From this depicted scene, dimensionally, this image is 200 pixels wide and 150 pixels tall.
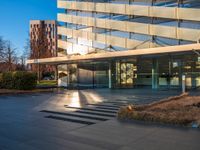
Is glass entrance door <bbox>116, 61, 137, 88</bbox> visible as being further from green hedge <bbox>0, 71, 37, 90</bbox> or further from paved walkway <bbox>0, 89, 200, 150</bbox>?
paved walkway <bbox>0, 89, 200, 150</bbox>

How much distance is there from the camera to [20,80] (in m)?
25.9

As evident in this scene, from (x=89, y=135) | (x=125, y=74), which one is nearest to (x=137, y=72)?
(x=125, y=74)

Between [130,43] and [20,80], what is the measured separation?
39.8 ft

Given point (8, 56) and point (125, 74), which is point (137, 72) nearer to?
point (125, 74)

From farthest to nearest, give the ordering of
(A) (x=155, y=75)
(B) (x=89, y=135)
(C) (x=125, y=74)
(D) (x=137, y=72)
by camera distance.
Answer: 1. (C) (x=125, y=74)
2. (D) (x=137, y=72)
3. (A) (x=155, y=75)
4. (B) (x=89, y=135)

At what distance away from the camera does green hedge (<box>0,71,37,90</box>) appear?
1019 inches

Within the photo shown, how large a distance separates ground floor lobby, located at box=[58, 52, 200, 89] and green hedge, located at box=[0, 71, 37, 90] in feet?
31.1

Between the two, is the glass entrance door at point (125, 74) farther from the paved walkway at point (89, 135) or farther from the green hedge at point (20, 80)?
the paved walkway at point (89, 135)

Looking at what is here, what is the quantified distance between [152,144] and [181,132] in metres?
1.62

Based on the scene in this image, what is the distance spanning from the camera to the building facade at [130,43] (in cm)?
2506

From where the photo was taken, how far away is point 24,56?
66000 mm

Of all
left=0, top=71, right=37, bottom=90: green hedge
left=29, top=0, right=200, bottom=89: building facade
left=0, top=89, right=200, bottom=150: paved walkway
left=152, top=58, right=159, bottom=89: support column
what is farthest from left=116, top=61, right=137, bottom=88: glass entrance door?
left=0, top=89, right=200, bottom=150: paved walkway

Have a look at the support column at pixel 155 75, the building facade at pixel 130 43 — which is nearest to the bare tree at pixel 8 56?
the building facade at pixel 130 43

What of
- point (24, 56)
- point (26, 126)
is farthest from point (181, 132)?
point (24, 56)
